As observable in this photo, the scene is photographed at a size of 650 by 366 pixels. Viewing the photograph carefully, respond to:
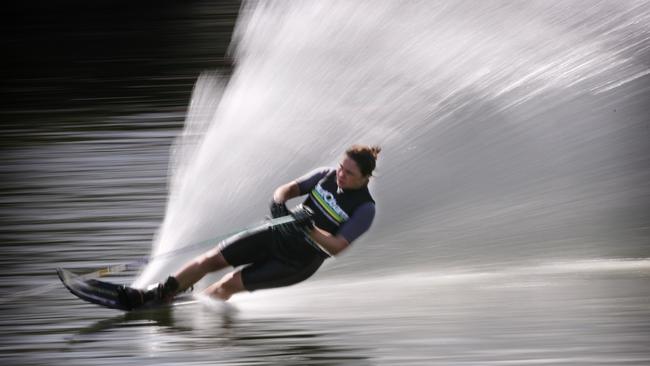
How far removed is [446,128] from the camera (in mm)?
9273

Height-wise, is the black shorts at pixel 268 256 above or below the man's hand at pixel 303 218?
below

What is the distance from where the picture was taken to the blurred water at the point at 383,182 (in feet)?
18.0

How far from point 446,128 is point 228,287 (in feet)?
11.9

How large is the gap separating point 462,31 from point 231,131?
2.93m

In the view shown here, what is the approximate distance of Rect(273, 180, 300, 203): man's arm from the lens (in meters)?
6.16

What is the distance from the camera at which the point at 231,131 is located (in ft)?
27.6

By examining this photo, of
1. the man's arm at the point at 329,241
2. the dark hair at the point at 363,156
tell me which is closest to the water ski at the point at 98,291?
the man's arm at the point at 329,241

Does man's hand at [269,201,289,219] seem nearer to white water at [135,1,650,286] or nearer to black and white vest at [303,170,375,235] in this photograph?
black and white vest at [303,170,375,235]

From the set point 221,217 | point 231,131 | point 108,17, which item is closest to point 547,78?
point 231,131

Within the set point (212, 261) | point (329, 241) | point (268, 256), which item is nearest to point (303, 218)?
point (329, 241)

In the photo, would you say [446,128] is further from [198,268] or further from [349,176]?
[198,268]

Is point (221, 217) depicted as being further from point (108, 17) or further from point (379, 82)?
point (108, 17)

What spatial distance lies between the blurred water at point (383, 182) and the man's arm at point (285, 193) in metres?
0.67

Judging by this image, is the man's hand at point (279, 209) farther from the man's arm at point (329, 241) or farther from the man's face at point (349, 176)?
the man's face at point (349, 176)
